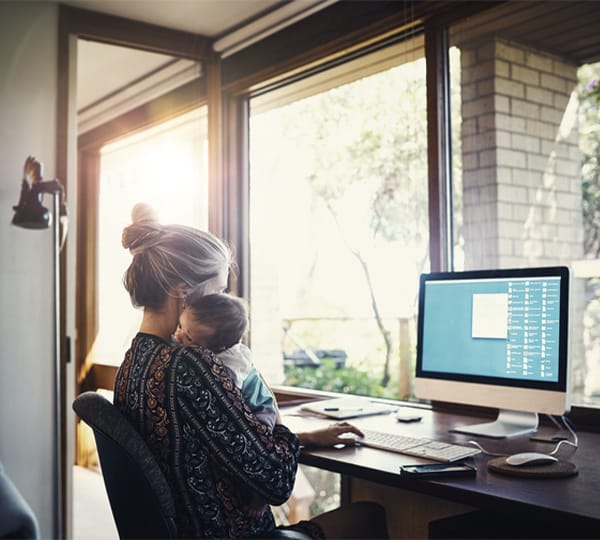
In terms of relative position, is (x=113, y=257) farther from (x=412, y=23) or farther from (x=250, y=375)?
(x=250, y=375)

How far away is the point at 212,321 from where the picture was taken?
1.74 meters

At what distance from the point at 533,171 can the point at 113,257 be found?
10.7 feet

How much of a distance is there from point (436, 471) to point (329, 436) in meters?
0.40

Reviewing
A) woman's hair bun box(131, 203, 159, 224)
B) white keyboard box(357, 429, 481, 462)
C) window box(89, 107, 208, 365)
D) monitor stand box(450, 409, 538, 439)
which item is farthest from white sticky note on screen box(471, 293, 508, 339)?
window box(89, 107, 208, 365)

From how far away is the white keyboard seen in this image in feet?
5.65

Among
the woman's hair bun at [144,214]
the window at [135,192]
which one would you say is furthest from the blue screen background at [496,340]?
the window at [135,192]

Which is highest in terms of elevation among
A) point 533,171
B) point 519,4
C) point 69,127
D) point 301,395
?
point 519,4

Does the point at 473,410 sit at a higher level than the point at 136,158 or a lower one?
lower

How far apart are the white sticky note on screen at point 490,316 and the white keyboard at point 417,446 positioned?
0.37 metres

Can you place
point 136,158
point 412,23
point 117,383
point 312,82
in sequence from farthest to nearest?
1. point 136,158
2. point 312,82
3. point 412,23
4. point 117,383

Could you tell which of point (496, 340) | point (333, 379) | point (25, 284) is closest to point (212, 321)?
point (496, 340)

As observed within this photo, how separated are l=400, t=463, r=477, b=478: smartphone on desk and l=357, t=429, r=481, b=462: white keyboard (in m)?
0.08

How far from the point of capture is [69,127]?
341 centimetres

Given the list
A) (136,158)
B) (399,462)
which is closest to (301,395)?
(399,462)
